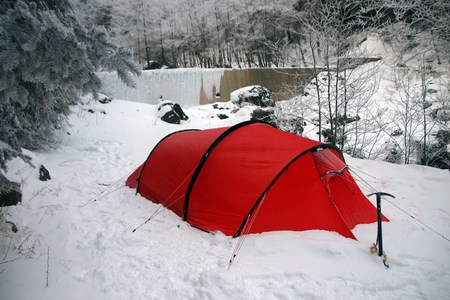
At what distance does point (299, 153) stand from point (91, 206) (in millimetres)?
3156

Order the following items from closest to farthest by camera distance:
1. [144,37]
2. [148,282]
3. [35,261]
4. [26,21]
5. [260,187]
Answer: [26,21] < [148,282] < [35,261] < [260,187] < [144,37]

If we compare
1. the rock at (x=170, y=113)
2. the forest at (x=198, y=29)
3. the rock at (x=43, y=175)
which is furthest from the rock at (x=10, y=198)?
the forest at (x=198, y=29)

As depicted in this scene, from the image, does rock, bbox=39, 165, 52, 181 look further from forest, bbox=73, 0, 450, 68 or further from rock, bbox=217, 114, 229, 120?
forest, bbox=73, 0, 450, 68

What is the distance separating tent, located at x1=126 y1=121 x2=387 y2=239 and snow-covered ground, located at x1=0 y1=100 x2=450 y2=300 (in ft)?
0.50

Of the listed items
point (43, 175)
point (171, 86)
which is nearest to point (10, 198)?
point (43, 175)

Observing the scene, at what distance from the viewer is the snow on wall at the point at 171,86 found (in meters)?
14.8

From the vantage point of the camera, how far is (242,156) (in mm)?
3369

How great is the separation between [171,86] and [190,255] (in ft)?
52.4

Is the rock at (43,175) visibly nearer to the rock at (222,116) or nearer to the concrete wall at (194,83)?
the rock at (222,116)

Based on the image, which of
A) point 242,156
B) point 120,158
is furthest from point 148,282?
point 120,158

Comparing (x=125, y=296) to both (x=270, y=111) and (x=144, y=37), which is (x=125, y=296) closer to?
(x=270, y=111)

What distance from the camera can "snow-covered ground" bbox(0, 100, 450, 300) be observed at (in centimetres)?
224

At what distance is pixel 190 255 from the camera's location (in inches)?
109

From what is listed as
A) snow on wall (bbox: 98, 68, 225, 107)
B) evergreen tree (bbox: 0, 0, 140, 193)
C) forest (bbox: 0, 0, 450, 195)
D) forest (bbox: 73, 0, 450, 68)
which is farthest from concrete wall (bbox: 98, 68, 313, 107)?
evergreen tree (bbox: 0, 0, 140, 193)
